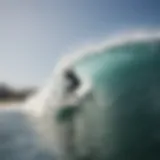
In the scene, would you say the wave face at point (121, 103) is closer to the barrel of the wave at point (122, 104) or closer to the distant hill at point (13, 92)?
the barrel of the wave at point (122, 104)

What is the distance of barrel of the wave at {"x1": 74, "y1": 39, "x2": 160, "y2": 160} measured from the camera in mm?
1365

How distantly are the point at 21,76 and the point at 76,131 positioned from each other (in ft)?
1.08

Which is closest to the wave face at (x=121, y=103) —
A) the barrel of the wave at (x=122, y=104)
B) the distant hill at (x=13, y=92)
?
the barrel of the wave at (x=122, y=104)

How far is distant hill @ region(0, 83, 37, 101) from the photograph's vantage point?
1389mm

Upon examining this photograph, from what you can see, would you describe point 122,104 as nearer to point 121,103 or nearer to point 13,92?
point 121,103

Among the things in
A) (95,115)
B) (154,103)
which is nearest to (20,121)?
(95,115)

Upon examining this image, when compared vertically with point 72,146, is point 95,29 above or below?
above

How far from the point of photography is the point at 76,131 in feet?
4.51

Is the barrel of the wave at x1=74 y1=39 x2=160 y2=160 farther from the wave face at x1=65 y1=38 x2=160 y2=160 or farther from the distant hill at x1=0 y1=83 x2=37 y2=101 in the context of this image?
the distant hill at x1=0 y1=83 x2=37 y2=101

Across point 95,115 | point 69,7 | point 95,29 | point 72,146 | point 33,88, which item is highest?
point 69,7

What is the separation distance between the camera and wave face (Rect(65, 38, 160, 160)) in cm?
137

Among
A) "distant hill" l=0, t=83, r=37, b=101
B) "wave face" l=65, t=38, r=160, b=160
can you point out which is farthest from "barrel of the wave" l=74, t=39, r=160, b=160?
"distant hill" l=0, t=83, r=37, b=101

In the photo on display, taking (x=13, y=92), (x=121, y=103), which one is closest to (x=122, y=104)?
(x=121, y=103)

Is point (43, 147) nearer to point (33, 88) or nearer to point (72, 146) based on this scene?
point (72, 146)
